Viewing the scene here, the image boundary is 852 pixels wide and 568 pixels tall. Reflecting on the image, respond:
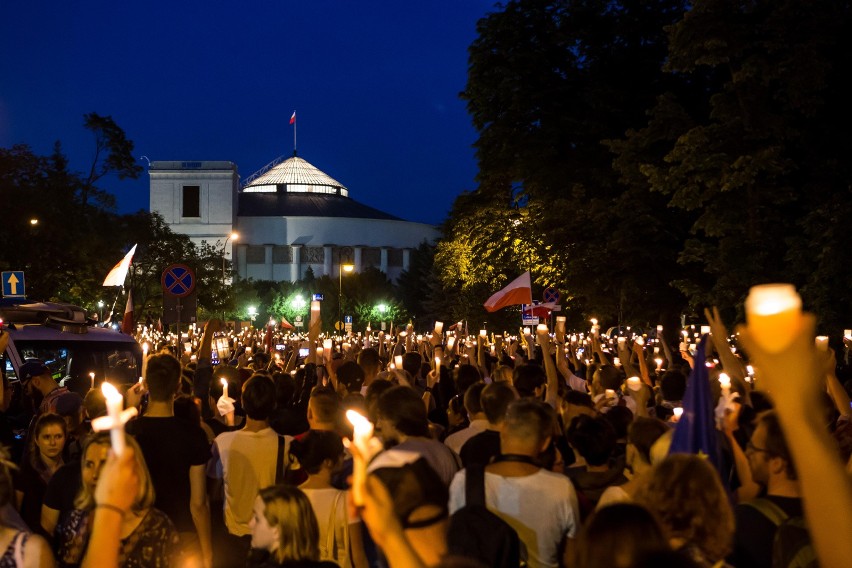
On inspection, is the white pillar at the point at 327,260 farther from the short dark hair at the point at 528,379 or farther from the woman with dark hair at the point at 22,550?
the woman with dark hair at the point at 22,550

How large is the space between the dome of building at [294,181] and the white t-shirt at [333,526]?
13794 cm

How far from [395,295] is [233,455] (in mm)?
101081

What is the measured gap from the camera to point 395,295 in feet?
352

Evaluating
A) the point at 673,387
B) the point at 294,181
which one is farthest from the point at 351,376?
the point at 294,181

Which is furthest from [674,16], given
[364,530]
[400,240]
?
[400,240]

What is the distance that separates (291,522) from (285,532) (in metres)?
0.04

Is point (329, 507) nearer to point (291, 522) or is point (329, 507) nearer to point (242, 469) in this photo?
point (291, 522)

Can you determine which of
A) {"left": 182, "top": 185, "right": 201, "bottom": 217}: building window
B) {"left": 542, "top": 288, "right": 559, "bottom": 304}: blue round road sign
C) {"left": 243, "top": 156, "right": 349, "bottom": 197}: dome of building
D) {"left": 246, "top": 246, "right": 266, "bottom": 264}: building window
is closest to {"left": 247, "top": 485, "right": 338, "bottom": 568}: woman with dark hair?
{"left": 542, "top": 288, "right": 559, "bottom": 304}: blue round road sign

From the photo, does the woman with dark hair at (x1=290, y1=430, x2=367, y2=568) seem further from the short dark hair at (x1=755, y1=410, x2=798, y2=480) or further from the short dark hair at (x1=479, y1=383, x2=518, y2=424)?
the short dark hair at (x1=755, y1=410, x2=798, y2=480)

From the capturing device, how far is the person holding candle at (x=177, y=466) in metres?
5.86

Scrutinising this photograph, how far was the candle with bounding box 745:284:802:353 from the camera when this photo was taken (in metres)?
2.27

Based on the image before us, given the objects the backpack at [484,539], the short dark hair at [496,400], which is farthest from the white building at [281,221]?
the backpack at [484,539]

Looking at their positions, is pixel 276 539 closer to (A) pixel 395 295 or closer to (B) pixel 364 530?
(B) pixel 364 530

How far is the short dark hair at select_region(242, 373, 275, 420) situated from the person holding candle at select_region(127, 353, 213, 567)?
0.34 meters
